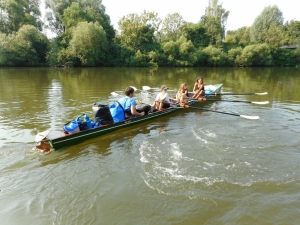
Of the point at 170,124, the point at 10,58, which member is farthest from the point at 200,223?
the point at 10,58

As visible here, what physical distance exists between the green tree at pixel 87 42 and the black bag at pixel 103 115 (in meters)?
36.4

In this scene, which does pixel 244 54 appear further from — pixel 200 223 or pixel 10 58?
pixel 200 223

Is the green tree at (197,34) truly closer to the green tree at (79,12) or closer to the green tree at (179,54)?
the green tree at (179,54)

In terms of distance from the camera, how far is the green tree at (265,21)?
56.9m

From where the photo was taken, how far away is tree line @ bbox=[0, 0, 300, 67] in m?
41.2

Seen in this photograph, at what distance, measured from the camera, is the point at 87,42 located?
41406 millimetres

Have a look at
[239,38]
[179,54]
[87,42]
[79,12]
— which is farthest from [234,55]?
[79,12]

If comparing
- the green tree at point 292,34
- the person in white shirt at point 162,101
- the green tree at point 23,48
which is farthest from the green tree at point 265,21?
the person in white shirt at point 162,101

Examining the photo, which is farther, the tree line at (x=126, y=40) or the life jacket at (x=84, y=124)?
the tree line at (x=126, y=40)

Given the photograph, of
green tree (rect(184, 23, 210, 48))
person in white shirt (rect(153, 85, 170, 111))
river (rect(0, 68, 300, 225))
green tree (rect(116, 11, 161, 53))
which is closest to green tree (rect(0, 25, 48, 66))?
green tree (rect(116, 11, 161, 53))

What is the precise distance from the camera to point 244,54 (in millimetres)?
46250

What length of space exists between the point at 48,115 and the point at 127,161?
548cm

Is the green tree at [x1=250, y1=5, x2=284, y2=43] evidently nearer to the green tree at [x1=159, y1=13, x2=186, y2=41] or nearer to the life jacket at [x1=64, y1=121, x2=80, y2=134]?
the green tree at [x1=159, y1=13, x2=186, y2=41]

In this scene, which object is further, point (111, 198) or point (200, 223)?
point (111, 198)
